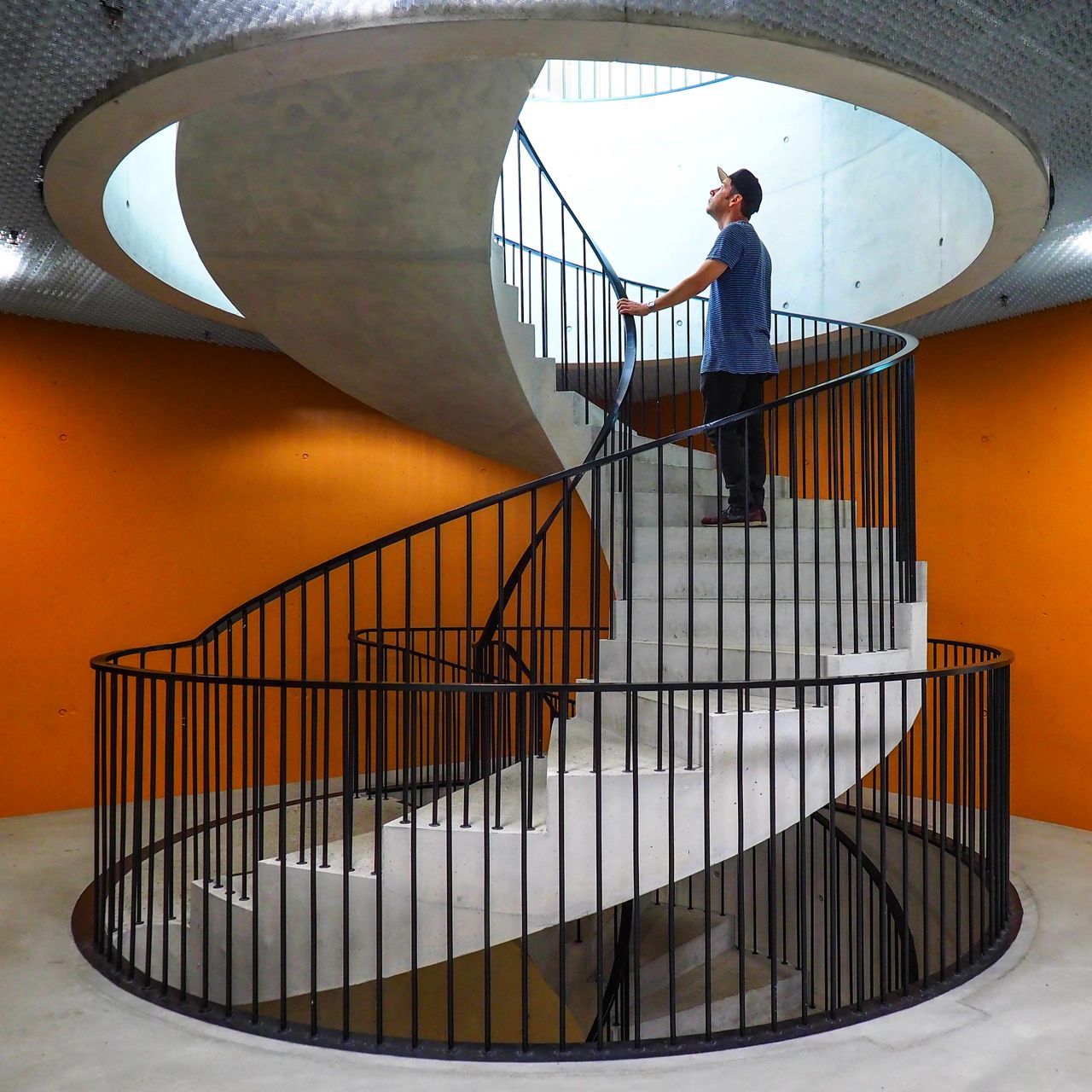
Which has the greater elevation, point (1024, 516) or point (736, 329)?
point (736, 329)

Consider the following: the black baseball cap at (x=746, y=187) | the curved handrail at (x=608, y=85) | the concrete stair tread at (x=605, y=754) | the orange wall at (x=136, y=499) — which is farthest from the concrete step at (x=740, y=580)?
the curved handrail at (x=608, y=85)

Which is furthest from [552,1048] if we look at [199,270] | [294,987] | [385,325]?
[199,270]

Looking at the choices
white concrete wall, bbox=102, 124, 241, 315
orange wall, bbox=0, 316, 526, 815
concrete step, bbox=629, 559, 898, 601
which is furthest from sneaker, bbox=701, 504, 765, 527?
orange wall, bbox=0, 316, 526, 815

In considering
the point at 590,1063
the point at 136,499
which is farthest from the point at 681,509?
the point at 136,499

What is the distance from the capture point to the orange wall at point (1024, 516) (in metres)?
5.26

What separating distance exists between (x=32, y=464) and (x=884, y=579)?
15.7 ft

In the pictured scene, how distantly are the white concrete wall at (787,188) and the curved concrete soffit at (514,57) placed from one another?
1.27m

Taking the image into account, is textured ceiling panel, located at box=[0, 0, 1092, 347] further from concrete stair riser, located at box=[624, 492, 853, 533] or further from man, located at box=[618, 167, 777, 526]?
concrete stair riser, located at box=[624, 492, 853, 533]

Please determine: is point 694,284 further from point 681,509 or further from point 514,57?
point 514,57

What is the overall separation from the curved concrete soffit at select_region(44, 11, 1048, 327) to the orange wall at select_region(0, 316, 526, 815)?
8.39 feet

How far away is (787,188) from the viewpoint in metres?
6.09

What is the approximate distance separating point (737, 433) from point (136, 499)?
3.92m

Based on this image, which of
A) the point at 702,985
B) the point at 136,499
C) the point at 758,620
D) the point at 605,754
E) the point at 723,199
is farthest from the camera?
the point at 136,499

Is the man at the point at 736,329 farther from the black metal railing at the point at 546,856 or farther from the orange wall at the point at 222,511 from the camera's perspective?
the orange wall at the point at 222,511
